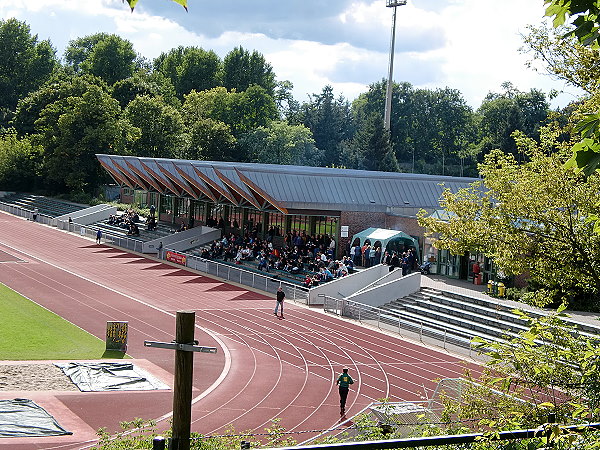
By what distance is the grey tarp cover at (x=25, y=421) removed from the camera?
18.7m

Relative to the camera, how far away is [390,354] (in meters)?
29.0

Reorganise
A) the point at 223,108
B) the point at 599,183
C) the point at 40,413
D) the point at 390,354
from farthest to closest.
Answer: the point at 223,108
the point at 390,354
the point at 40,413
the point at 599,183

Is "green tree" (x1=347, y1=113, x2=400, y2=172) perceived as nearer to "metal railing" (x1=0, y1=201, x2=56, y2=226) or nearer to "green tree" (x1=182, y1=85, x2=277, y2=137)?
"green tree" (x1=182, y1=85, x2=277, y2=137)

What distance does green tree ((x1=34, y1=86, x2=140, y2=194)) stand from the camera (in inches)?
3228

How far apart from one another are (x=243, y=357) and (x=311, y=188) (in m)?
23.3

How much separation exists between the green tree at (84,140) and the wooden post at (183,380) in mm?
78275

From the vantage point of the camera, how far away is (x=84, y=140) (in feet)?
267

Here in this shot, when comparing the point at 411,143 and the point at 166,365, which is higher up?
the point at 411,143

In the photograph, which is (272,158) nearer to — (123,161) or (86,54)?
(123,161)

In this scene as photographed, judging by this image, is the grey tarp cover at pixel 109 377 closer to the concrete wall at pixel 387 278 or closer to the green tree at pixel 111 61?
the concrete wall at pixel 387 278

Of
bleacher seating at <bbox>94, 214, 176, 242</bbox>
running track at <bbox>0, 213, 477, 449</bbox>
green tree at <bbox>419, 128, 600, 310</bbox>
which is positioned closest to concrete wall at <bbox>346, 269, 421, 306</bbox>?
running track at <bbox>0, 213, 477, 449</bbox>

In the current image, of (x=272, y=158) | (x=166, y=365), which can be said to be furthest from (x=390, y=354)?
(x=272, y=158)

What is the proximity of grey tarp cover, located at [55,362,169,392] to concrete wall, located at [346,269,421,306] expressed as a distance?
1439 cm

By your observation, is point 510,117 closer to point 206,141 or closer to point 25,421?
point 206,141
